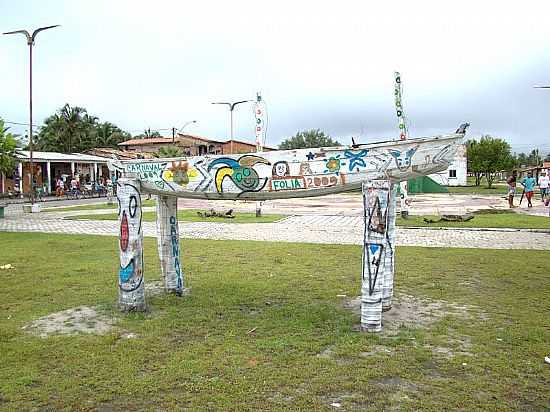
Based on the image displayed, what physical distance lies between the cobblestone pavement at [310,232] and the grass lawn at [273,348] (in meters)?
4.06

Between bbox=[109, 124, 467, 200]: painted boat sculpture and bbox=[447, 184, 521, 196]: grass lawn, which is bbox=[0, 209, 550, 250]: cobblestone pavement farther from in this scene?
bbox=[447, 184, 521, 196]: grass lawn

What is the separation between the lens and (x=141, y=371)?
15.9 ft

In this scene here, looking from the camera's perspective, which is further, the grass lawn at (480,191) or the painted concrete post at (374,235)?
the grass lawn at (480,191)

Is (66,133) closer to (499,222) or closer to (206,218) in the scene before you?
(206,218)

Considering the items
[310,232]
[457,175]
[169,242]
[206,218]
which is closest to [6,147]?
[206,218]

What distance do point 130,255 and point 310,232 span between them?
966 cm

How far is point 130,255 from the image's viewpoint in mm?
6773

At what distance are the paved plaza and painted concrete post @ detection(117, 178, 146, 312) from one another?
7504 mm

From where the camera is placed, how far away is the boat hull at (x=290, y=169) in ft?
19.4

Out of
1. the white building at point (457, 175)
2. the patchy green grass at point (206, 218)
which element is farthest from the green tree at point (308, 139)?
the patchy green grass at point (206, 218)

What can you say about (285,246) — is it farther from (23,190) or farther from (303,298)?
(23,190)

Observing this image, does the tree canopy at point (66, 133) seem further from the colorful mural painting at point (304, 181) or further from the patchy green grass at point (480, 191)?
the colorful mural painting at point (304, 181)

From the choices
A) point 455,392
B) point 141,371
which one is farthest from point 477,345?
point 141,371

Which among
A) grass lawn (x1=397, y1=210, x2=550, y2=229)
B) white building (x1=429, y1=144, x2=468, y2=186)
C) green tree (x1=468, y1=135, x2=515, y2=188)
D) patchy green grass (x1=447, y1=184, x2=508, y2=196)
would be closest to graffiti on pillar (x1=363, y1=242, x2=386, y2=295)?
grass lawn (x1=397, y1=210, x2=550, y2=229)
